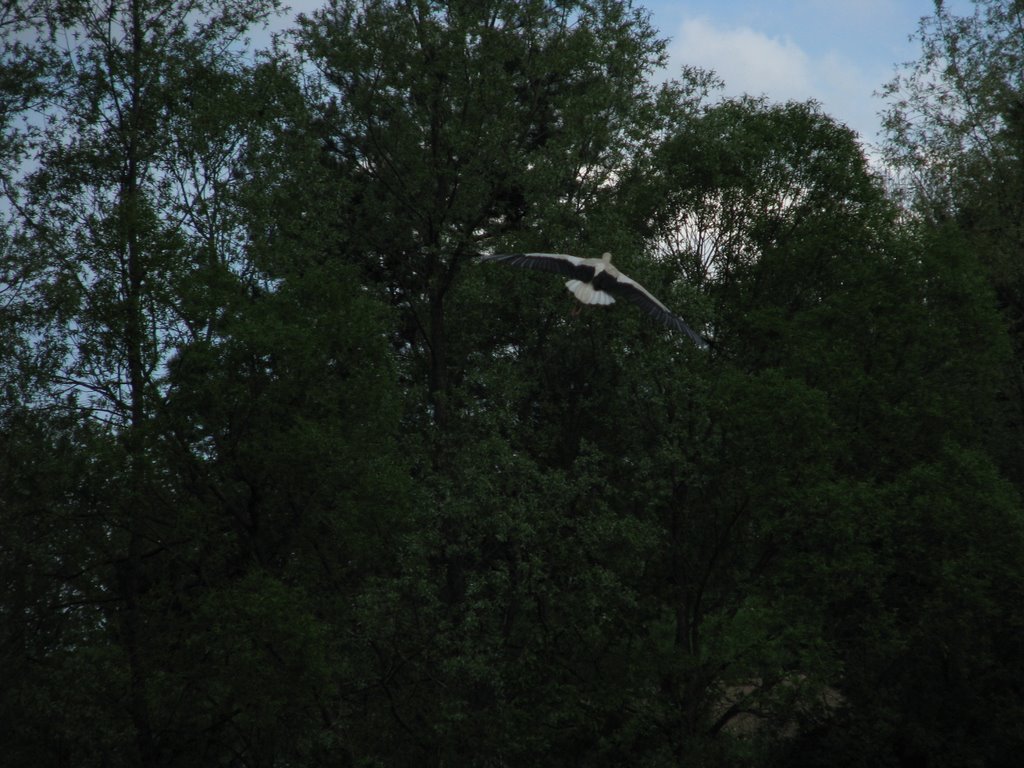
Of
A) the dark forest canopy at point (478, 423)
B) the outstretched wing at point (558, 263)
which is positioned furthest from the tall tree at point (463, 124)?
the outstretched wing at point (558, 263)

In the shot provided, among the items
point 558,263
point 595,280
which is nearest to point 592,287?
point 595,280

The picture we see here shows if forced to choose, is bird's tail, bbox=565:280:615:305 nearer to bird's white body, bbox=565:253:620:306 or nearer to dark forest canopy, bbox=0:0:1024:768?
bird's white body, bbox=565:253:620:306

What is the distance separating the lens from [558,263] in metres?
19.4

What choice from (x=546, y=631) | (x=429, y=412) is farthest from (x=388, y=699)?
(x=429, y=412)

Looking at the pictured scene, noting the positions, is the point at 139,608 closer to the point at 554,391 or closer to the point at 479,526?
the point at 479,526

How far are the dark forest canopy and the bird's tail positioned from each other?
8.77ft

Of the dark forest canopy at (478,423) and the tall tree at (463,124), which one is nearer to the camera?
the dark forest canopy at (478,423)

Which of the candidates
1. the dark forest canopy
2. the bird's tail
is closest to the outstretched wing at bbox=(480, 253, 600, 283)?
the bird's tail

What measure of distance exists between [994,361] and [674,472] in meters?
6.44

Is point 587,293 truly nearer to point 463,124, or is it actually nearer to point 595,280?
point 595,280

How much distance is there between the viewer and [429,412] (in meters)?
23.5

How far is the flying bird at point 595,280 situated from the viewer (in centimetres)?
1894

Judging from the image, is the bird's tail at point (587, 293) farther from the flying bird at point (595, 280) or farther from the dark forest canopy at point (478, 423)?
the dark forest canopy at point (478, 423)

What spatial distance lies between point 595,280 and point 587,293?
0.35 metres
